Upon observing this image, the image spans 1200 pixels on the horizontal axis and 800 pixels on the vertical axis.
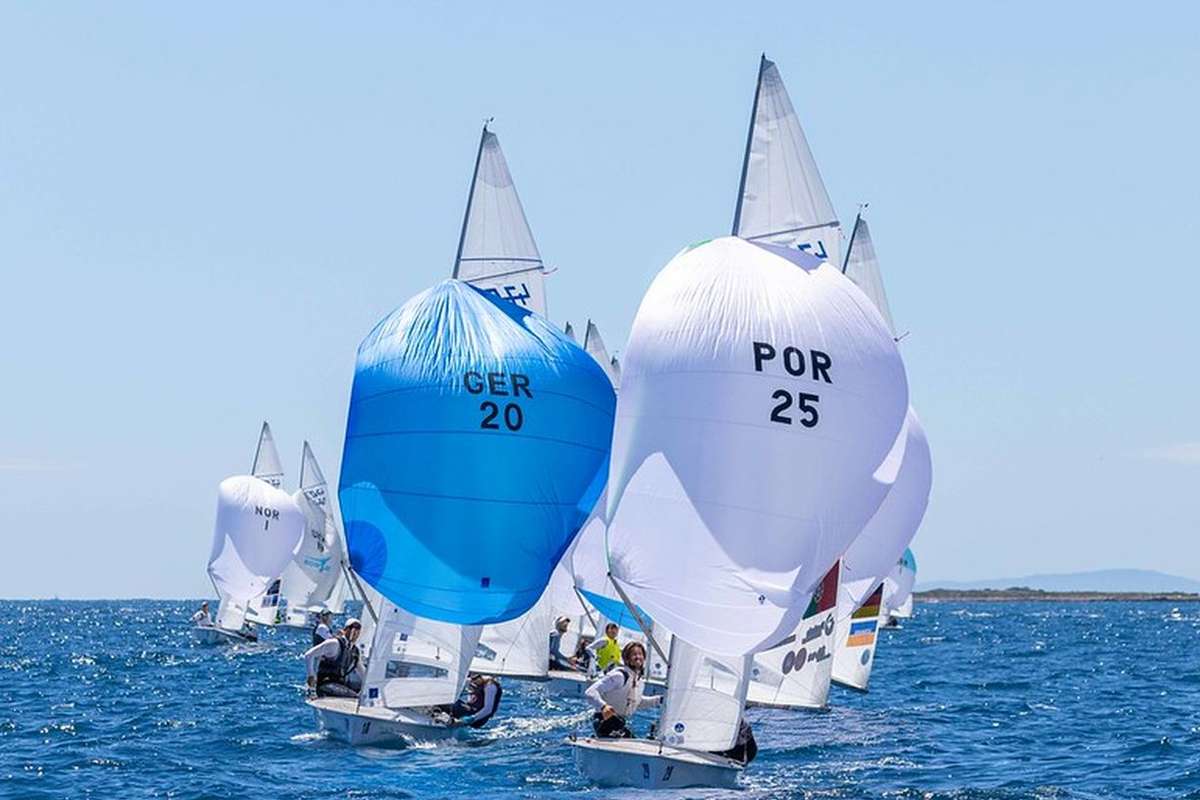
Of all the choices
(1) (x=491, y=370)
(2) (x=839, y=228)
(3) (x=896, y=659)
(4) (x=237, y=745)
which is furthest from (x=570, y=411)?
(3) (x=896, y=659)

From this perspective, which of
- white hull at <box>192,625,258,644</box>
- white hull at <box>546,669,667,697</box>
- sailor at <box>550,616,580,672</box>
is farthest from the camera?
white hull at <box>192,625,258,644</box>

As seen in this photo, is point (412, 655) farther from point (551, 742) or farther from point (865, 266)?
point (865, 266)

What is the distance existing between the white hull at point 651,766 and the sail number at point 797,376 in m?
4.11

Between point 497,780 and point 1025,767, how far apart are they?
763cm

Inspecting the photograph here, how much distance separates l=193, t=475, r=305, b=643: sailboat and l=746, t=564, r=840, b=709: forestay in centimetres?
3463

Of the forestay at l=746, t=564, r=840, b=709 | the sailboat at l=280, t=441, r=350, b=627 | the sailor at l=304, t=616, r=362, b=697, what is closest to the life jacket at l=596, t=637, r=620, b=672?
the forestay at l=746, t=564, r=840, b=709

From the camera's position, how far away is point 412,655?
27.9 m

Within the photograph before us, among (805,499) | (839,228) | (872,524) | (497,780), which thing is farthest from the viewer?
(872,524)

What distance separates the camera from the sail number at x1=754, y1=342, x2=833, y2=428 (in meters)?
21.5

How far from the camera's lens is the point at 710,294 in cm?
2206

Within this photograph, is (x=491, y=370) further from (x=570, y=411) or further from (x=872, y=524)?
(x=872, y=524)

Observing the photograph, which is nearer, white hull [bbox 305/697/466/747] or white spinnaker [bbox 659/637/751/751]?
white spinnaker [bbox 659/637/751/751]

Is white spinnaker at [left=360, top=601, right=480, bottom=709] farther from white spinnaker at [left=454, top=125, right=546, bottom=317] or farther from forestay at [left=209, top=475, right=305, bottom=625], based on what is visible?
forestay at [left=209, top=475, right=305, bottom=625]

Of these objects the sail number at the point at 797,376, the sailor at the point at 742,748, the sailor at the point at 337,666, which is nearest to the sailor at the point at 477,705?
the sailor at the point at 337,666
